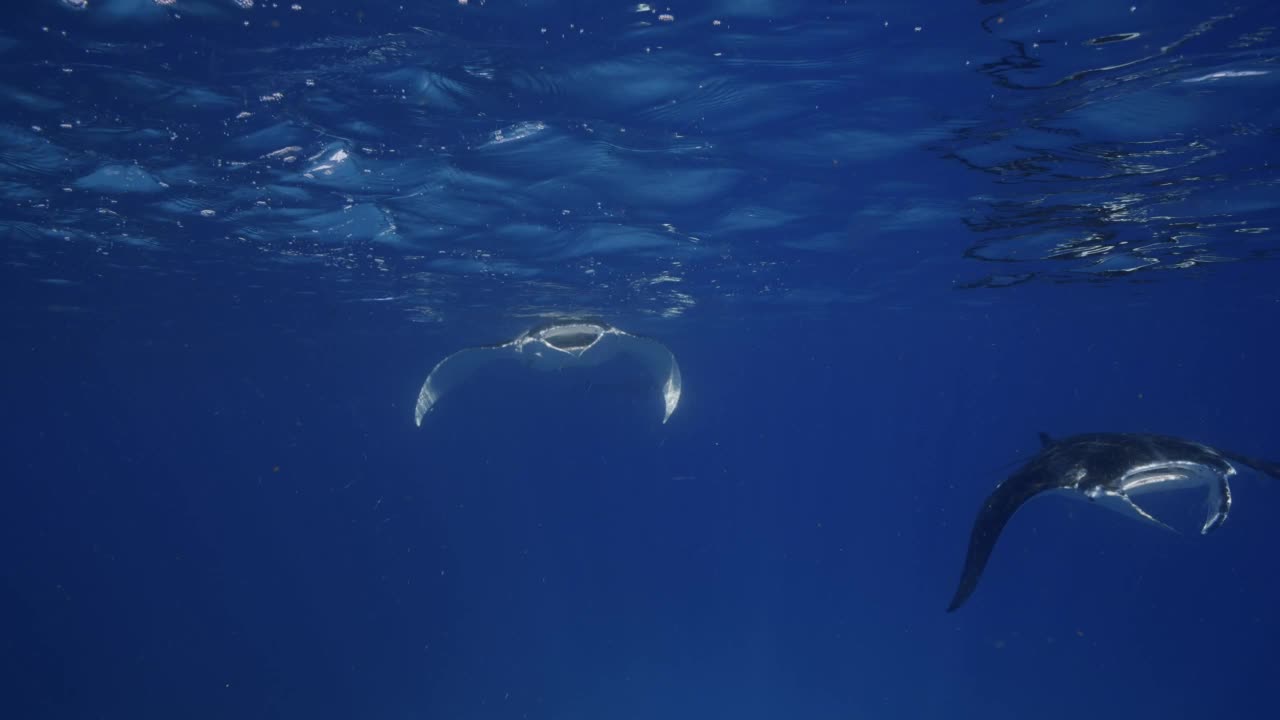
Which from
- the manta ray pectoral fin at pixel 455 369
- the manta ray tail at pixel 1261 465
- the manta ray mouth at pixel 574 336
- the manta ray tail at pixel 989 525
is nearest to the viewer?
the manta ray tail at pixel 989 525

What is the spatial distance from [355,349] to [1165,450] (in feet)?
137

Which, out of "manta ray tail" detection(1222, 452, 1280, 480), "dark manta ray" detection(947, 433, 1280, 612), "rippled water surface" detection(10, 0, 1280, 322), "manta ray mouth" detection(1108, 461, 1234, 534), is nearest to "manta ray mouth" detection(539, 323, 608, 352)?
"rippled water surface" detection(10, 0, 1280, 322)

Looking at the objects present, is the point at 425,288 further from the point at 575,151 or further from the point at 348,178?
the point at 575,151

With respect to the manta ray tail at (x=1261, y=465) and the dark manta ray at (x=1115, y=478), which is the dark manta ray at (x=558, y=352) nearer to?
the dark manta ray at (x=1115, y=478)

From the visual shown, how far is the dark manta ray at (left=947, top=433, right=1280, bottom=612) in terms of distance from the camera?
6.57 meters

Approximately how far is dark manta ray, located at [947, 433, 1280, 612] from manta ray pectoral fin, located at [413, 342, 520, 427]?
9745 mm

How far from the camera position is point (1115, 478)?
21.7ft

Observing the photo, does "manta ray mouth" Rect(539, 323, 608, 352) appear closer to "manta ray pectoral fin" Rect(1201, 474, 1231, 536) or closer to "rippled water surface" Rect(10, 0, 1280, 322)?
"rippled water surface" Rect(10, 0, 1280, 322)

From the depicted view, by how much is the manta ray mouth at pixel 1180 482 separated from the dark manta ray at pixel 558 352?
7683 millimetres

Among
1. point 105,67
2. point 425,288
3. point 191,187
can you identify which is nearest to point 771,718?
point 425,288

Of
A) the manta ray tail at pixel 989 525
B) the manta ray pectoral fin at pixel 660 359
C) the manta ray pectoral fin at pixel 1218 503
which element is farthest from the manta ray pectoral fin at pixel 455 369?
the manta ray pectoral fin at pixel 1218 503

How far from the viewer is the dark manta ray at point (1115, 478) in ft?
21.5

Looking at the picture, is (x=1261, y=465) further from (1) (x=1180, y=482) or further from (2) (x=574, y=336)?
(2) (x=574, y=336)

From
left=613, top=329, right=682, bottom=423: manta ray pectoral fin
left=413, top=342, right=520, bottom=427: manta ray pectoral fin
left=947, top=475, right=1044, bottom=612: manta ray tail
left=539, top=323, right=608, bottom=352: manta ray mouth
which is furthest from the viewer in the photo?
left=539, top=323, right=608, bottom=352: manta ray mouth
